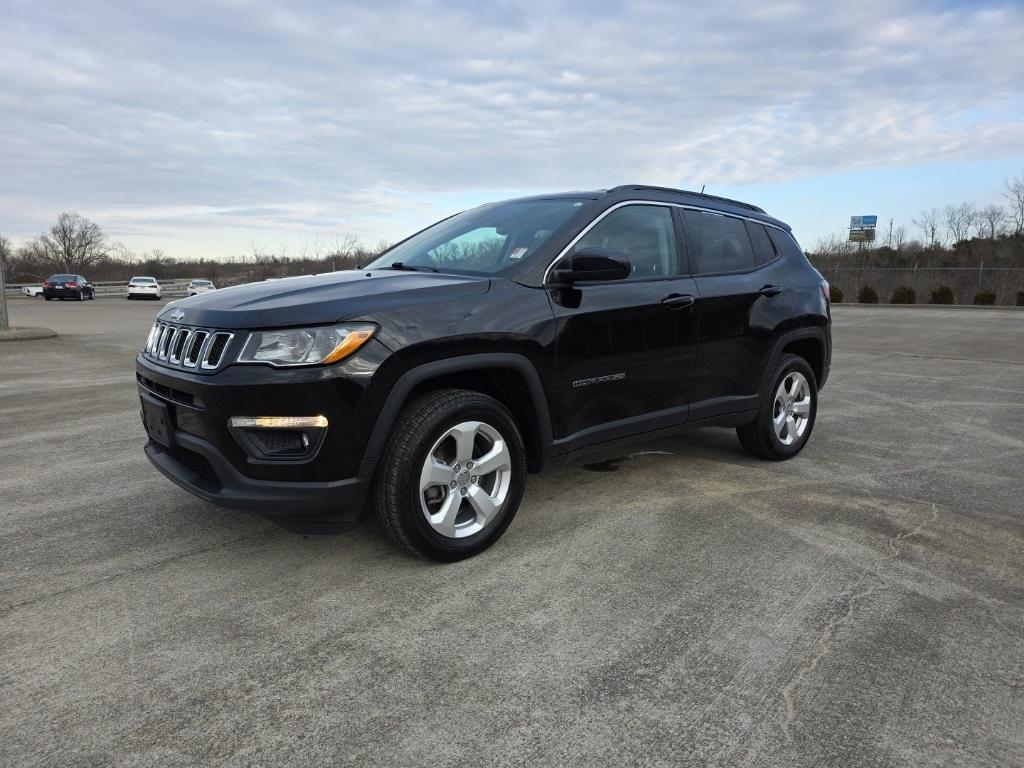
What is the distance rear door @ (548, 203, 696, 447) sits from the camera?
145 inches

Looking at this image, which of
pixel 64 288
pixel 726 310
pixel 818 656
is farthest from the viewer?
pixel 64 288

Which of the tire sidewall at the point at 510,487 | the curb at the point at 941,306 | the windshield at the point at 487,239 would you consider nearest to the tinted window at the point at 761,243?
the windshield at the point at 487,239

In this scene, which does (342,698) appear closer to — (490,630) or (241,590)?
(490,630)

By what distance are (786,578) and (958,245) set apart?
186ft

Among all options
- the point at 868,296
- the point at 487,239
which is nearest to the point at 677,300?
the point at 487,239

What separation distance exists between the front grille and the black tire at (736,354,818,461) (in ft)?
11.5

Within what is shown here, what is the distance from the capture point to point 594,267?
3.49 metres

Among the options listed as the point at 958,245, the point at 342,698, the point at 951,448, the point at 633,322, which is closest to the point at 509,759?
the point at 342,698

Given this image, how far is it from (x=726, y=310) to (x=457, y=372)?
6.83 ft

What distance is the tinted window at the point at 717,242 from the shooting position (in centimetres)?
450

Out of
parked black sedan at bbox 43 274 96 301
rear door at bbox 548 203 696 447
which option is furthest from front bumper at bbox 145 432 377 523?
parked black sedan at bbox 43 274 96 301

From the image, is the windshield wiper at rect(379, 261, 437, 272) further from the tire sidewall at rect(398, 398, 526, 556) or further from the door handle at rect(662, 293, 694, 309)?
the door handle at rect(662, 293, 694, 309)

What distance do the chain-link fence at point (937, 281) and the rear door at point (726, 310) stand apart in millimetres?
29848

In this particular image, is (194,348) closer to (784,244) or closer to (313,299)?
(313,299)
